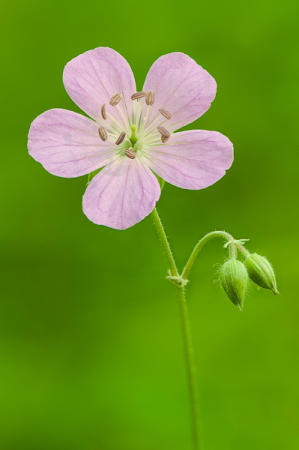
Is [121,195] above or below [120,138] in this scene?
below

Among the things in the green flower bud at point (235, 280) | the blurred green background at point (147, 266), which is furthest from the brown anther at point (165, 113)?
the blurred green background at point (147, 266)

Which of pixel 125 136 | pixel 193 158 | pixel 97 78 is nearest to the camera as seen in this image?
pixel 193 158

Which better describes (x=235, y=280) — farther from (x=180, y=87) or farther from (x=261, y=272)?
(x=180, y=87)

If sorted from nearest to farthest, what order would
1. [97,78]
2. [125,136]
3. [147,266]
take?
1. [97,78]
2. [125,136]
3. [147,266]

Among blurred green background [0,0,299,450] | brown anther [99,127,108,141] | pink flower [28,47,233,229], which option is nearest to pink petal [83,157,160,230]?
pink flower [28,47,233,229]

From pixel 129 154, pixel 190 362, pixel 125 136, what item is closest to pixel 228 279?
pixel 190 362

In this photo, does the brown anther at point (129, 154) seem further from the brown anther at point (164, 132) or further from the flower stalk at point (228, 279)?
the flower stalk at point (228, 279)

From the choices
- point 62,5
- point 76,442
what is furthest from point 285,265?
point 62,5

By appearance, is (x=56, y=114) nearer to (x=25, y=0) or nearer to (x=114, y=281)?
(x=114, y=281)
